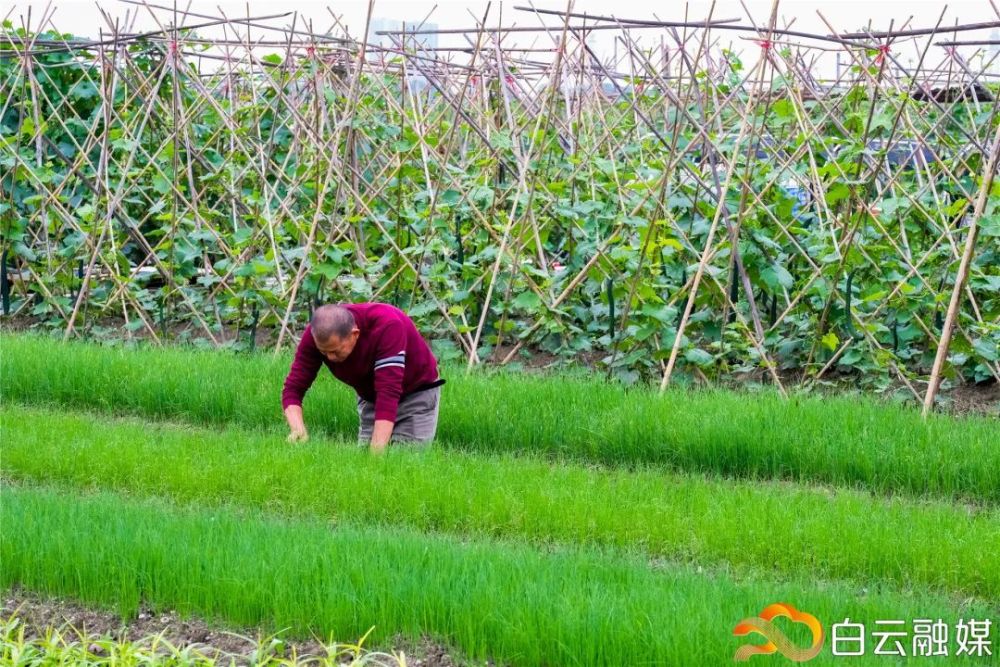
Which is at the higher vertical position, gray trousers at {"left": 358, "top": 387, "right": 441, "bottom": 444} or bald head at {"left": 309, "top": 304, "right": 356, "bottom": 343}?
bald head at {"left": 309, "top": 304, "right": 356, "bottom": 343}

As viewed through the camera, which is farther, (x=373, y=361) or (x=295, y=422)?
(x=295, y=422)

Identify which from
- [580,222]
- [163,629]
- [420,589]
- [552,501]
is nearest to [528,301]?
[580,222]

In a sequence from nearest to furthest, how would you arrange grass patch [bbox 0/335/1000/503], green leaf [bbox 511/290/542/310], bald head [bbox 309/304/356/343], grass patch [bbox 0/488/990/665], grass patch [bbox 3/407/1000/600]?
grass patch [bbox 0/488/990/665]
grass patch [bbox 3/407/1000/600]
bald head [bbox 309/304/356/343]
grass patch [bbox 0/335/1000/503]
green leaf [bbox 511/290/542/310]

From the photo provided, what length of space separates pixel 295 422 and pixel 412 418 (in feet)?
2.47

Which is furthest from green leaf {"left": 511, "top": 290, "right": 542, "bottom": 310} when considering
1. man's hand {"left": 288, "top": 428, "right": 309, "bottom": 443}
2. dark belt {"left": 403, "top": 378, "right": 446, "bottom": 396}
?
man's hand {"left": 288, "top": 428, "right": 309, "bottom": 443}

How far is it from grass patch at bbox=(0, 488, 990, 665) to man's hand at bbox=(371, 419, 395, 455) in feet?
4.16

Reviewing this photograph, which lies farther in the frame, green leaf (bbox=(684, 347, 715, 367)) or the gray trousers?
green leaf (bbox=(684, 347, 715, 367))

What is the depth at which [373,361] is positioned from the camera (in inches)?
280

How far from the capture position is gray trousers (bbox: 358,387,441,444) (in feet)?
25.0

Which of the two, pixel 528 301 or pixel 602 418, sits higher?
pixel 528 301

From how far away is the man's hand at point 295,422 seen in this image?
7242 mm

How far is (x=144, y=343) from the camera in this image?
10766 millimetres

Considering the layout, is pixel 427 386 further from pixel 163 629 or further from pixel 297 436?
pixel 163 629

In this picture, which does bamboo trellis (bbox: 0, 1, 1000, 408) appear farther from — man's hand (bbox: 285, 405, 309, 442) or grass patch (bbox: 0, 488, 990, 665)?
grass patch (bbox: 0, 488, 990, 665)
